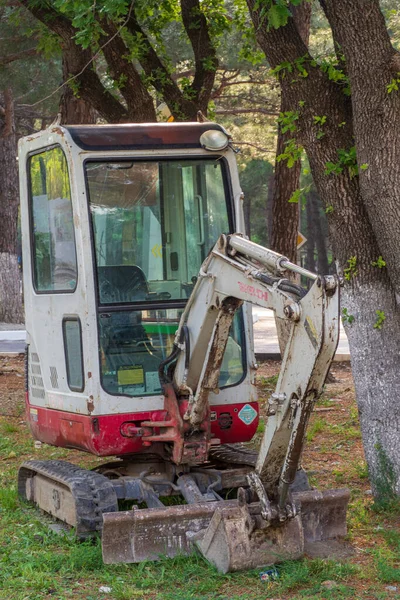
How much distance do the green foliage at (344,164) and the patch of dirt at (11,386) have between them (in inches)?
268

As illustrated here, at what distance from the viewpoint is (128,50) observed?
11.3m

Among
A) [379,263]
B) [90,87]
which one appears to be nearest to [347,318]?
[379,263]

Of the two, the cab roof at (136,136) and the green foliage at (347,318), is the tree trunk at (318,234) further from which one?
the cab roof at (136,136)

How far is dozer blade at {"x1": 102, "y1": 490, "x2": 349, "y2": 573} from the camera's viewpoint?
584cm

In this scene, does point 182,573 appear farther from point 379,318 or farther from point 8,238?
point 8,238

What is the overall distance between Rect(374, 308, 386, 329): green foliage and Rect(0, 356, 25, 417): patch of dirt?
6.69 metres

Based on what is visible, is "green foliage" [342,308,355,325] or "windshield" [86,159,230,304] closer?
"windshield" [86,159,230,304]

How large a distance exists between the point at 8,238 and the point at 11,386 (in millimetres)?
9062

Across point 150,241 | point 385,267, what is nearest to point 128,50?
point 150,241

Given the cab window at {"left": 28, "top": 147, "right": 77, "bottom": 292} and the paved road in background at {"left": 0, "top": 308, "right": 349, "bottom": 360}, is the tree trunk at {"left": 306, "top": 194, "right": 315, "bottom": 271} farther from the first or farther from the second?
the cab window at {"left": 28, "top": 147, "right": 77, "bottom": 292}

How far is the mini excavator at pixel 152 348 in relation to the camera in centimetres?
602

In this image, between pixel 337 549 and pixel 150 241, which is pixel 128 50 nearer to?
pixel 150 241

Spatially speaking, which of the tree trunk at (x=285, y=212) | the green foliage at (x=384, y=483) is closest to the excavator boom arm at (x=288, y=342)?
the green foliage at (x=384, y=483)

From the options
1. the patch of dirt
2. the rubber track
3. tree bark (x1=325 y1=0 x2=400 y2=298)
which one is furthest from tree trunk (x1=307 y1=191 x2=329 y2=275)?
the rubber track
